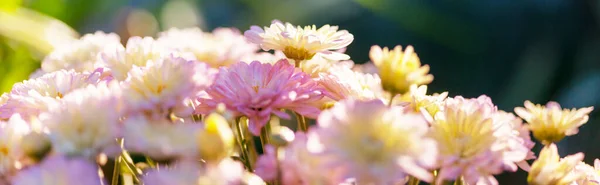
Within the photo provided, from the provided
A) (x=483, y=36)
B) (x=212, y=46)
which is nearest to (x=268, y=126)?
(x=212, y=46)

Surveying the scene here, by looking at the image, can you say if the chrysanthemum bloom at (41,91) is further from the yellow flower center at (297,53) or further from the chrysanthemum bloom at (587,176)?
the chrysanthemum bloom at (587,176)

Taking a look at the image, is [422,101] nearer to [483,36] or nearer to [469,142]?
[469,142]

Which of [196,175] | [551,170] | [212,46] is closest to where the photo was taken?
[196,175]

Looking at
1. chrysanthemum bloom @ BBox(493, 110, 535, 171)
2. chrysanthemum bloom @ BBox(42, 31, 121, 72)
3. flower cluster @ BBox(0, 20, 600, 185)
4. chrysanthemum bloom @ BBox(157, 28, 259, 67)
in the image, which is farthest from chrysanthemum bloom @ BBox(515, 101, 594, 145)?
chrysanthemum bloom @ BBox(42, 31, 121, 72)

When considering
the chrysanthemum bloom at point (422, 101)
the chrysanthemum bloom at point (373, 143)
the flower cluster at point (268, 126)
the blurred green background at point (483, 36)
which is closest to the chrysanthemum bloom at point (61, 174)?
the flower cluster at point (268, 126)

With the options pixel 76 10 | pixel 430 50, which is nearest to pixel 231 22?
pixel 76 10

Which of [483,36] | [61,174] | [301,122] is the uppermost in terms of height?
[483,36]

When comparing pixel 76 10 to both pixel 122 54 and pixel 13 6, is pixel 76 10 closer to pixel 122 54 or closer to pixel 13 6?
pixel 13 6

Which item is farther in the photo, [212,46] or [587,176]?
[212,46]

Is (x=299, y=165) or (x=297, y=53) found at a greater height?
(x=297, y=53)
